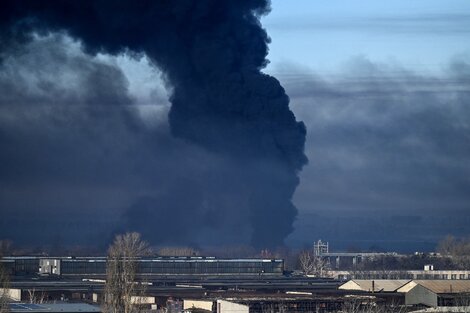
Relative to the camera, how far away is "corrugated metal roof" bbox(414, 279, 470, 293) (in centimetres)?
5000

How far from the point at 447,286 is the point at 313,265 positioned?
90.0ft

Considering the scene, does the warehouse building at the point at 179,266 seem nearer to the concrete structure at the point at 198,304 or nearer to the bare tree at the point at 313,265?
the bare tree at the point at 313,265

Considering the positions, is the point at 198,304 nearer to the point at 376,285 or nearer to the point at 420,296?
the point at 420,296

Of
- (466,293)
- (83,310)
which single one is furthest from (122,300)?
(466,293)

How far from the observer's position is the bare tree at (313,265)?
7417 centimetres

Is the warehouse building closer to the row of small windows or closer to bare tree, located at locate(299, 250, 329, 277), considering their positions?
the row of small windows

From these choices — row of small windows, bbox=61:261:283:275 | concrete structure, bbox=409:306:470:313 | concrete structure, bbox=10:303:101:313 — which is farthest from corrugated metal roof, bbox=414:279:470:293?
concrete structure, bbox=10:303:101:313

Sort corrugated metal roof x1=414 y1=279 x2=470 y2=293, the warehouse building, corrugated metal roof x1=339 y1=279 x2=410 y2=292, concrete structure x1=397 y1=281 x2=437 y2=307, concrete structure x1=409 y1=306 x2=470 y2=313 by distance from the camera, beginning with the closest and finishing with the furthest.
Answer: concrete structure x1=409 y1=306 x2=470 y2=313, concrete structure x1=397 y1=281 x2=437 y2=307, corrugated metal roof x1=414 y1=279 x2=470 y2=293, corrugated metal roof x1=339 y1=279 x2=410 y2=292, the warehouse building

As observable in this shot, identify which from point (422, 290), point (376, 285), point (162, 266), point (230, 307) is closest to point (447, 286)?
point (376, 285)

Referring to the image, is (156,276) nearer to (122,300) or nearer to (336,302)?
(336,302)

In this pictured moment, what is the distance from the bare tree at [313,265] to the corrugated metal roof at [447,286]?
62.6ft

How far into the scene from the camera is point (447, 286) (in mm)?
51562

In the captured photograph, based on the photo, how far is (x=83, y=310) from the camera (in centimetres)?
3325

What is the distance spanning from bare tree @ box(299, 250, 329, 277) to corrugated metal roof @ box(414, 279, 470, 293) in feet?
62.6
